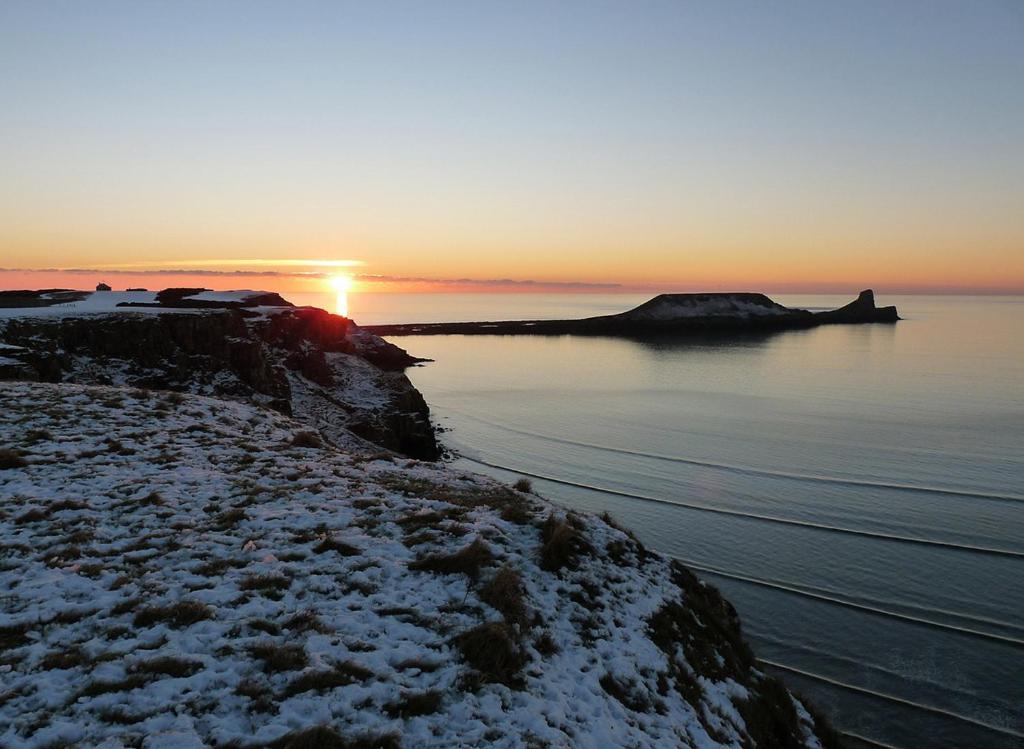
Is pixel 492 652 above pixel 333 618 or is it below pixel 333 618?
below

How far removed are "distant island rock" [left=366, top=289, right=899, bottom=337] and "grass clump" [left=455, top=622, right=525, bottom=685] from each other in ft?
502

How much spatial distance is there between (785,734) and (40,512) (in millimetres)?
12580

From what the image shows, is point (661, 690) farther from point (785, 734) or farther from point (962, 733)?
point (962, 733)

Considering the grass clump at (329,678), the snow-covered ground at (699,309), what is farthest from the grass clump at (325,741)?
the snow-covered ground at (699,309)

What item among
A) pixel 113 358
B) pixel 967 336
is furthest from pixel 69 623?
pixel 967 336

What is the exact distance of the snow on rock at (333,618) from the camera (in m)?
5.51

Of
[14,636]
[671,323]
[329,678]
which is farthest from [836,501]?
[671,323]

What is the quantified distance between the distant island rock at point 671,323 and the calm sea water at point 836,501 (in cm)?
9033

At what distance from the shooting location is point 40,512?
30.6ft

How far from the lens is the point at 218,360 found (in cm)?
3092

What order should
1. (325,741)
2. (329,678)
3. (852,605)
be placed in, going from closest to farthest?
(325,741)
(329,678)
(852,605)

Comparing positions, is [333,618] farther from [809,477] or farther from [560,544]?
[809,477]

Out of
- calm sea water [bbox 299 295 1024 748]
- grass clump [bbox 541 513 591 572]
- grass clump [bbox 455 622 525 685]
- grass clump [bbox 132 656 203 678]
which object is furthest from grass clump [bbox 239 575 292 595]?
calm sea water [bbox 299 295 1024 748]

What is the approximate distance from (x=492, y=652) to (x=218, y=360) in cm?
2927
